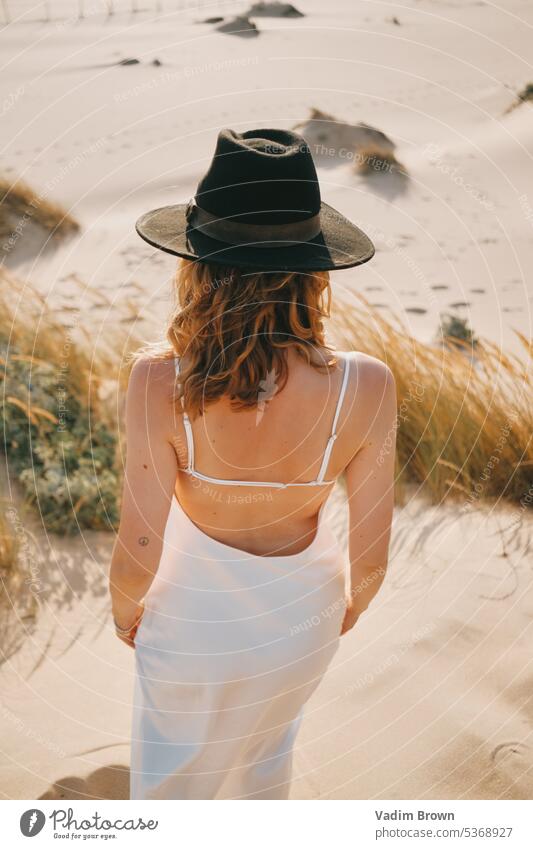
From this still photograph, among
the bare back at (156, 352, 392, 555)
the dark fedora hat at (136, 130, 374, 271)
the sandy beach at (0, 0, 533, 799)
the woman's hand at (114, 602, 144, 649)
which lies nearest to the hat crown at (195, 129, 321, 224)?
the dark fedora hat at (136, 130, 374, 271)

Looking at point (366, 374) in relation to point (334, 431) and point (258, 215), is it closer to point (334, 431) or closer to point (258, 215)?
point (334, 431)

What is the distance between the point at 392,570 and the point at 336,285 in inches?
90.5

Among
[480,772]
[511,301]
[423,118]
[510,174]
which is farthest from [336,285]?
[480,772]

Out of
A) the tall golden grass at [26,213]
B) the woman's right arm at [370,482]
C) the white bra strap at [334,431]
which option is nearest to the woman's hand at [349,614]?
A: the woman's right arm at [370,482]

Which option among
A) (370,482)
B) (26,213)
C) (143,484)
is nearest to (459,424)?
(370,482)

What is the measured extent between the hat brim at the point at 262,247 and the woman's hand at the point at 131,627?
0.82m

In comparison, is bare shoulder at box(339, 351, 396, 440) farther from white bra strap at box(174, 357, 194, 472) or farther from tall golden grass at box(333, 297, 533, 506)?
tall golden grass at box(333, 297, 533, 506)

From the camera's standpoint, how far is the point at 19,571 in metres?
3.00

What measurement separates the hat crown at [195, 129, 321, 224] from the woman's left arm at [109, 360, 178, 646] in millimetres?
335

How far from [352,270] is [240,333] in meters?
3.87

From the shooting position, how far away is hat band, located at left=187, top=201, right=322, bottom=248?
1593 mm

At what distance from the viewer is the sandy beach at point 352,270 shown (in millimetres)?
2502

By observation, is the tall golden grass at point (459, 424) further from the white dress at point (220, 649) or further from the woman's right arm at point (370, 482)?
the white dress at point (220, 649)

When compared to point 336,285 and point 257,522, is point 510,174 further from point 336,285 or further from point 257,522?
point 257,522
